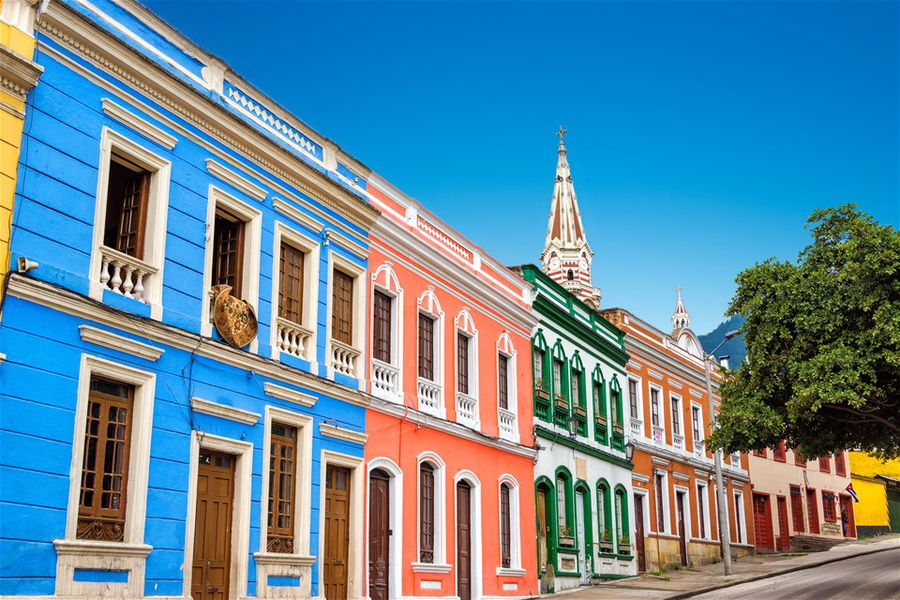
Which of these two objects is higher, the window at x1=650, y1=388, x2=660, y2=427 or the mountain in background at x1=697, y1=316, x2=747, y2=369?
the mountain in background at x1=697, y1=316, x2=747, y2=369

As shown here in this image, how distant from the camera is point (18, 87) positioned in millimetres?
10023

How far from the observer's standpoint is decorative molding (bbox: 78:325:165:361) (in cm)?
1036

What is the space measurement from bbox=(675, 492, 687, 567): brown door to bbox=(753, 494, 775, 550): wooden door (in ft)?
23.0

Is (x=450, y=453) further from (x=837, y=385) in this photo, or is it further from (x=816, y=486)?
(x=816, y=486)

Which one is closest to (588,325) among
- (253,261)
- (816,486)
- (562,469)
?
(562,469)

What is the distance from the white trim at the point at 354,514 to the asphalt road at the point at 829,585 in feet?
28.4

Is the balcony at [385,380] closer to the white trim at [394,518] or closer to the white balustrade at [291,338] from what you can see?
the white trim at [394,518]

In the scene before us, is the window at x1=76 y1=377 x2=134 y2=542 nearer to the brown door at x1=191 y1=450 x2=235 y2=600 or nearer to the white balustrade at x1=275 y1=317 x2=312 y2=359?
the brown door at x1=191 y1=450 x2=235 y2=600

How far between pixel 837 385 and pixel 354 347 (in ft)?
29.0

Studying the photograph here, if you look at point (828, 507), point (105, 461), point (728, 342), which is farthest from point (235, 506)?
point (728, 342)

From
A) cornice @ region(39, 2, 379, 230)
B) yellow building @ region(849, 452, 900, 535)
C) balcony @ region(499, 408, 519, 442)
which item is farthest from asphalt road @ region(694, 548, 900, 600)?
yellow building @ region(849, 452, 900, 535)

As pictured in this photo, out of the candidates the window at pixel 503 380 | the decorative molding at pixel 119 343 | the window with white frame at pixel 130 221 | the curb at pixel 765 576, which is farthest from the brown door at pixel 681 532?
the window with white frame at pixel 130 221

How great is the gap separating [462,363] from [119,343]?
369 inches

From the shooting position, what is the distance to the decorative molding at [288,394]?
1316cm
